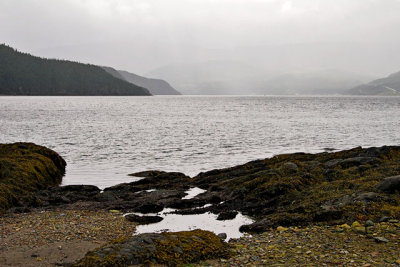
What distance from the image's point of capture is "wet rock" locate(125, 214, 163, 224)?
15.3m

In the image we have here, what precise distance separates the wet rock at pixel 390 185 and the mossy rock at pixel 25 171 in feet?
55.6

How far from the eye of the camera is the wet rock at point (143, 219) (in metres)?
15.3

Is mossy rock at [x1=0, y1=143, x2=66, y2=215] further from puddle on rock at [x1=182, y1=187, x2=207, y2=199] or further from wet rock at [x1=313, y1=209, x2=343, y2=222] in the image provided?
wet rock at [x1=313, y1=209, x2=343, y2=222]

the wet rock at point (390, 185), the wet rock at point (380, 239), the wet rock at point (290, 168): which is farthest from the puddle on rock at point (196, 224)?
the wet rock at point (290, 168)

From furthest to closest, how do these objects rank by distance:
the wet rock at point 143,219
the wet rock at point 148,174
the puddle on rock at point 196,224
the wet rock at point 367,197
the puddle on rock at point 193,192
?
1. the wet rock at point 148,174
2. the puddle on rock at point 193,192
3. the wet rock at point 143,219
4. the puddle on rock at point 196,224
5. the wet rock at point 367,197

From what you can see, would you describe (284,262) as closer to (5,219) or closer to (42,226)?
(42,226)

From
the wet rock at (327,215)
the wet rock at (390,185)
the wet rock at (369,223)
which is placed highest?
the wet rock at (390,185)

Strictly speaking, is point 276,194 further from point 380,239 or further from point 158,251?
point 158,251

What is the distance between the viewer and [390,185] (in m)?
14.6

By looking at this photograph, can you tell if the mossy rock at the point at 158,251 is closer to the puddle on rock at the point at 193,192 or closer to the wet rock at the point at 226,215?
the wet rock at the point at 226,215

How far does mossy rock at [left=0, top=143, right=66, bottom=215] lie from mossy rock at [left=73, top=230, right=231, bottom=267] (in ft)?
31.0

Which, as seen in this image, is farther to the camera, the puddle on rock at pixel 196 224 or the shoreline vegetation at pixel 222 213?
the puddle on rock at pixel 196 224

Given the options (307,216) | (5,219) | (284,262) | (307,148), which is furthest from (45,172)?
(307,148)

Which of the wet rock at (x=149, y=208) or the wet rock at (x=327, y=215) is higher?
the wet rock at (x=327, y=215)
